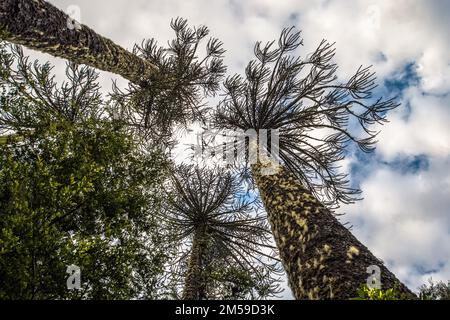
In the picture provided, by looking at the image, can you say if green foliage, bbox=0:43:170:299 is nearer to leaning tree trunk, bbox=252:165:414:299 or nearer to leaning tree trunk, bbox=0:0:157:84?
leaning tree trunk, bbox=0:0:157:84

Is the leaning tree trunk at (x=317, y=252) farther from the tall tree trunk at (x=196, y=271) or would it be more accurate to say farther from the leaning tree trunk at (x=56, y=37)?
the leaning tree trunk at (x=56, y=37)

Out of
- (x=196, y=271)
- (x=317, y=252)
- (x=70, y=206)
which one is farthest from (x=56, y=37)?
(x=196, y=271)

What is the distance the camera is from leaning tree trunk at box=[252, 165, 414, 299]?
8.34 feet

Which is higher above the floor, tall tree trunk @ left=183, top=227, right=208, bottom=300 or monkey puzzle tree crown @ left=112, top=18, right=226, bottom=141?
monkey puzzle tree crown @ left=112, top=18, right=226, bottom=141

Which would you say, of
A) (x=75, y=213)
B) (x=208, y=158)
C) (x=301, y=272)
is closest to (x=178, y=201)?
(x=208, y=158)

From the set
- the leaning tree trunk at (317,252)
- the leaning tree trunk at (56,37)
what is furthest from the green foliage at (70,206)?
the leaning tree trunk at (317,252)

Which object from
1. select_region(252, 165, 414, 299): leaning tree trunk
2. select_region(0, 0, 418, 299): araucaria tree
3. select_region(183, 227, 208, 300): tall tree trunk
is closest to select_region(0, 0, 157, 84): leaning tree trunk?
select_region(0, 0, 418, 299): araucaria tree

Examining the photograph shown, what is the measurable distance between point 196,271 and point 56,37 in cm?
507

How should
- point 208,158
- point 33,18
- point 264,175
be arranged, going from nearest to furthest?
point 33,18 < point 264,175 < point 208,158

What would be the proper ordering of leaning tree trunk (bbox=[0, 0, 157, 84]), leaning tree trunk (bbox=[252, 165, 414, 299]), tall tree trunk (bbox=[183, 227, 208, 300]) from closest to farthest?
leaning tree trunk (bbox=[252, 165, 414, 299]) → leaning tree trunk (bbox=[0, 0, 157, 84]) → tall tree trunk (bbox=[183, 227, 208, 300])

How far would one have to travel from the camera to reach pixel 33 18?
165 inches

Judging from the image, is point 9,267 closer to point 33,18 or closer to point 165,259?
point 165,259

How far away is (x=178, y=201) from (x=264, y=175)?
12.0 ft

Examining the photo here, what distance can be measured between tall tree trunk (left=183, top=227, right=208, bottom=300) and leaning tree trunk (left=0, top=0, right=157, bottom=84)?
421cm
